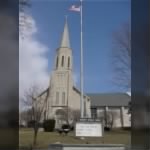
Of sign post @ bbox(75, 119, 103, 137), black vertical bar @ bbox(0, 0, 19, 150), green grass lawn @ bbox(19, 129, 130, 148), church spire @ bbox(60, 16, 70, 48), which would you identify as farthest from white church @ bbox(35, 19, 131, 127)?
black vertical bar @ bbox(0, 0, 19, 150)

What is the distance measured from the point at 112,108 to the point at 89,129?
822 inches

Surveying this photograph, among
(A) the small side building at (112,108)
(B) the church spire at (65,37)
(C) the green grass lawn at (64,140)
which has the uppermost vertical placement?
(B) the church spire at (65,37)

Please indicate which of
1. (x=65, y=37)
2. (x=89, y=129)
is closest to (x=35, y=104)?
(x=65, y=37)

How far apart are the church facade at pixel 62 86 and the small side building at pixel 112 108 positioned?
207 cm

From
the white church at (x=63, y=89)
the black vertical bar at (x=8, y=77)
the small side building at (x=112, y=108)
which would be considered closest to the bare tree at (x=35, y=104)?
the white church at (x=63, y=89)

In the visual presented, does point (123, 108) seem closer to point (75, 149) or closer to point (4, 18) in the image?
point (75, 149)

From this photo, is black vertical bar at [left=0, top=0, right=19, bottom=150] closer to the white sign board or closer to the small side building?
the white sign board

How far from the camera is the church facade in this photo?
19922mm

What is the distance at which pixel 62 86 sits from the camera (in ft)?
71.7

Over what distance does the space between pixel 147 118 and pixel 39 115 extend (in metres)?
15.4

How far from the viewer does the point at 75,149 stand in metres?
8.59

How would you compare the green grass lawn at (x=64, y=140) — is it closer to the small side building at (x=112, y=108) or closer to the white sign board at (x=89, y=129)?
the white sign board at (x=89, y=129)

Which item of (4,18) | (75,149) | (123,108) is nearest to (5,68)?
(4,18)

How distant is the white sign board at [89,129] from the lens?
9984 mm
